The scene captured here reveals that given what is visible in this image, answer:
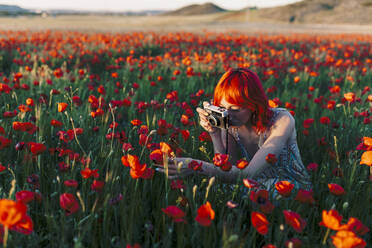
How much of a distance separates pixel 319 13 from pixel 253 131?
64.7 meters

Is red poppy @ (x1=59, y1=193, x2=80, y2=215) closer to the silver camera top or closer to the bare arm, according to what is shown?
the bare arm

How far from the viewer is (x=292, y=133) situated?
1873 mm

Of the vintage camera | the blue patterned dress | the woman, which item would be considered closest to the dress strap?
the woman

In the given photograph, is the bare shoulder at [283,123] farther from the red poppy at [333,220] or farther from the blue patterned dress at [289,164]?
the red poppy at [333,220]

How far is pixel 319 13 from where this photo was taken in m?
58.6

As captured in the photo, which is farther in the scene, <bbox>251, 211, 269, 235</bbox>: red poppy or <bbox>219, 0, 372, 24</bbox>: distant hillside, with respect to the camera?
<bbox>219, 0, 372, 24</bbox>: distant hillside

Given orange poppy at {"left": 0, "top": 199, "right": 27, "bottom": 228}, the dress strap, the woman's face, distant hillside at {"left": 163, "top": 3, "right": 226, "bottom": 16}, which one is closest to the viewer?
orange poppy at {"left": 0, "top": 199, "right": 27, "bottom": 228}

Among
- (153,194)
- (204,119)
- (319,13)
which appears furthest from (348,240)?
(319,13)

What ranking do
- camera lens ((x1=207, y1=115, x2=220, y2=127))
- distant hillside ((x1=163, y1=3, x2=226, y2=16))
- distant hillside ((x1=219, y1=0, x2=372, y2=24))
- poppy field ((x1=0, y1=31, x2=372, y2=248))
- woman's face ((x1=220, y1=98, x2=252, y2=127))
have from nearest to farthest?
1. poppy field ((x1=0, y1=31, x2=372, y2=248))
2. camera lens ((x1=207, y1=115, x2=220, y2=127))
3. woman's face ((x1=220, y1=98, x2=252, y2=127))
4. distant hillside ((x1=219, y1=0, x2=372, y2=24))
5. distant hillside ((x1=163, y1=3, x2=226, y2=16))

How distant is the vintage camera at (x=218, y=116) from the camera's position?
5.27ft

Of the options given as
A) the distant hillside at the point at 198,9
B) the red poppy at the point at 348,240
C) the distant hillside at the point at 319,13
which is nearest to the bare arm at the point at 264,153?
the red poppy at the point at 348,240

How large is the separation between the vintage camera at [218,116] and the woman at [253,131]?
48 mm

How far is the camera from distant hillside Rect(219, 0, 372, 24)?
5132 cm

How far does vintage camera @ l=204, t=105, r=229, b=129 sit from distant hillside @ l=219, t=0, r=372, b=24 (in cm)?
5027
